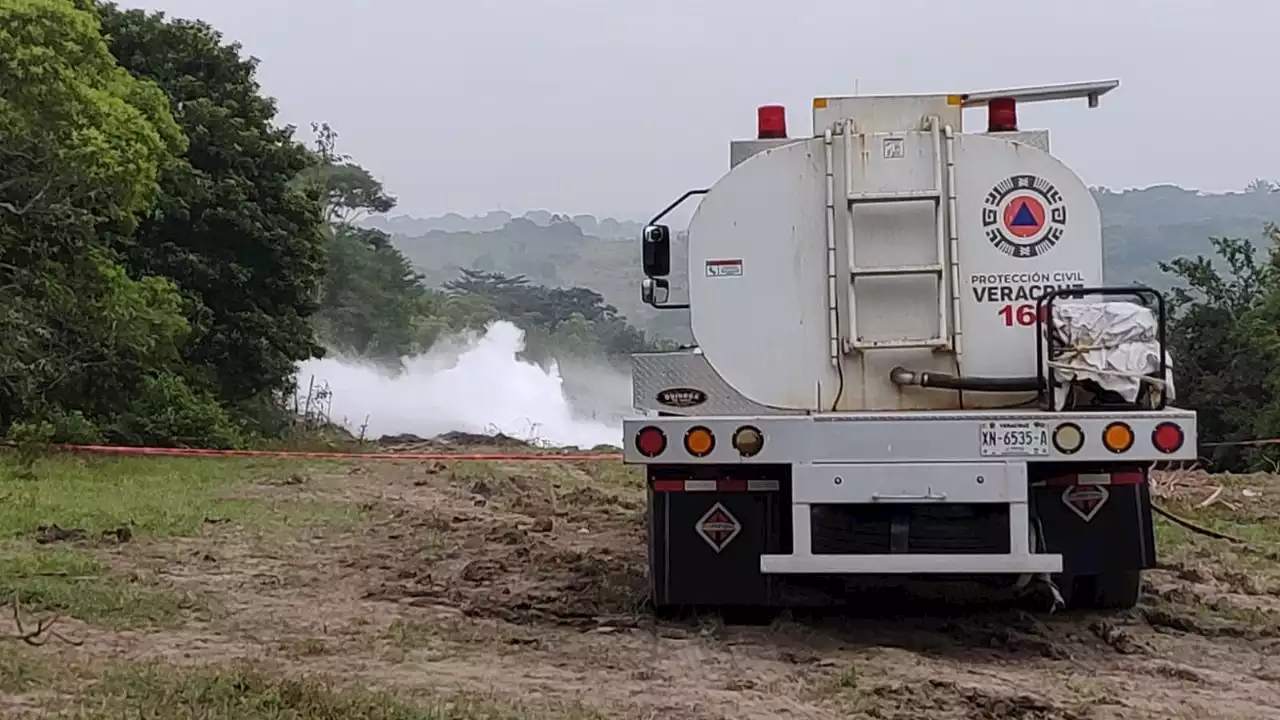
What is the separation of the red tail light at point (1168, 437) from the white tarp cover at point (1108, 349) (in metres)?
0.29

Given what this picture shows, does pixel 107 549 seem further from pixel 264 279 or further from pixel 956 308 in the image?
pixel 264 279

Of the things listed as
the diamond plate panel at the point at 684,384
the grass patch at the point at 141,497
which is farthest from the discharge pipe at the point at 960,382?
the grass patch at the point at 141,497

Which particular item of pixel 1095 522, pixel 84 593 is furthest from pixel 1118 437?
pixel 84 593

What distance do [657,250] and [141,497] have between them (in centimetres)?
750

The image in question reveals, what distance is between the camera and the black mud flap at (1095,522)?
7574 mm

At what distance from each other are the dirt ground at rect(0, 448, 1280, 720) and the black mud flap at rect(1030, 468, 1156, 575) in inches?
14.5

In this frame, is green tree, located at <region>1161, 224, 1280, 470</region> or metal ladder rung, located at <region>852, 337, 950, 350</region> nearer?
metal ladder rung, located at <region>852, 337, 950, 350</region>

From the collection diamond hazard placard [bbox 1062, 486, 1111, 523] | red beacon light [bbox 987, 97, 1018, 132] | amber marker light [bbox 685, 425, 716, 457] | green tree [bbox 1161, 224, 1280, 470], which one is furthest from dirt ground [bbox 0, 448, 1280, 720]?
green tree [bbox 1161, 224, 1280, 470]

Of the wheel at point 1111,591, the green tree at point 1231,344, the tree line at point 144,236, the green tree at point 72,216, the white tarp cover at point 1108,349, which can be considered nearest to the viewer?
the white tarp cover at point 1108,349

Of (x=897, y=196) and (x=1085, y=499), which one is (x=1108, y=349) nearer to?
(x=1085, y=499)

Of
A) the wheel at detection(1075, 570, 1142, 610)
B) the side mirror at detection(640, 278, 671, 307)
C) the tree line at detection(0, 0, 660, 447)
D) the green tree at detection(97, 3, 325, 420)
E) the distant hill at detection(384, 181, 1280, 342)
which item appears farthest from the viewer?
the distant hill at detection(384, 181, 1280, 342)

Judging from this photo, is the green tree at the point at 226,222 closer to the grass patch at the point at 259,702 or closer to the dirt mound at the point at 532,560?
the dirt mound at the point at 532,560

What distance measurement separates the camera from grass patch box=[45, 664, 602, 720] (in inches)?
218

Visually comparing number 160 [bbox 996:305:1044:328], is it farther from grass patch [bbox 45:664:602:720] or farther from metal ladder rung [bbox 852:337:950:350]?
grass patch [bbox 45:664:602:720]
